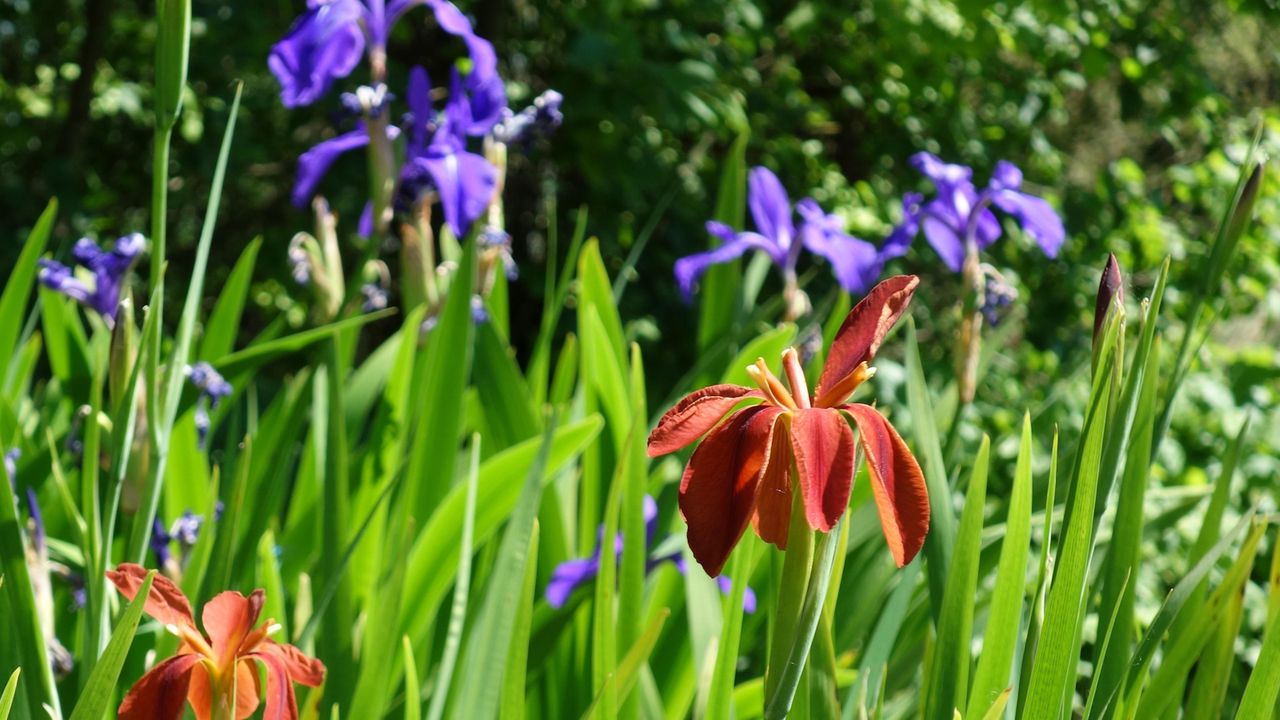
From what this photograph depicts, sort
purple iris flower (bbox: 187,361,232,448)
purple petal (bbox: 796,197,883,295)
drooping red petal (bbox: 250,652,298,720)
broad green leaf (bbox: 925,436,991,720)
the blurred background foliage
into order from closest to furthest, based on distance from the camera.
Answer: drooping red petal (bbox: 250,652,298,720) → broad green leaf (bbox: 925,436,991,720) → purple iris flower (bbox: 187,361,232,448) → purple petal (bbox: 796,197,883,295) → the blurred background foliage

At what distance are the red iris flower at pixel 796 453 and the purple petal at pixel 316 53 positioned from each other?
2.77 feet

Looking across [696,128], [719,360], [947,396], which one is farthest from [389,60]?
[947,396]

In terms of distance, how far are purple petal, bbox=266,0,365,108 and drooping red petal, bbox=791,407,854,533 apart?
0.88 meters

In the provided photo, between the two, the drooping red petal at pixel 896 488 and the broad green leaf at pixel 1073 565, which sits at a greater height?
the drooping red petal at pixel 896 488

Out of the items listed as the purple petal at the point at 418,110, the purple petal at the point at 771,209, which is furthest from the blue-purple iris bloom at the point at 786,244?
the purple petal at the point at 418,110

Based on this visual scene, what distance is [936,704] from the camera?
764 mm

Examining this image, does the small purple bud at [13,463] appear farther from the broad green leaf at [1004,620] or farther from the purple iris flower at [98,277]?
the broad green leaf at [1004,620]

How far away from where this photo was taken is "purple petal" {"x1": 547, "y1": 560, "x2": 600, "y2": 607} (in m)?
1.07

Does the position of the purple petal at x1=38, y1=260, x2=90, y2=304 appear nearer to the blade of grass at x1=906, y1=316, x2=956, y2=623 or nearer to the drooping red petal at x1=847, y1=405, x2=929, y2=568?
the blade of grass at x1=906, y1=316, x2=956, y2=623

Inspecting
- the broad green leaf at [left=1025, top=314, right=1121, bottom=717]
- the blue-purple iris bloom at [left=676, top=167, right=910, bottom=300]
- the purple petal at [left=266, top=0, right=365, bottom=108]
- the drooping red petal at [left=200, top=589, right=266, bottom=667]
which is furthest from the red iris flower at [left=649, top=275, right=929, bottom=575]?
the blue-purple iris bloom at [left=676, top=167, right=910, bottom=300]

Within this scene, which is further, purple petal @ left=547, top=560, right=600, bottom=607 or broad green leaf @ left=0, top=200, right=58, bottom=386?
broad green leaf @ left=0, top=200, right=58, bottom=386

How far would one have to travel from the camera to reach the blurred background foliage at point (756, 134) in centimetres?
278

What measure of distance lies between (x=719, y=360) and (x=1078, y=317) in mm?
2003

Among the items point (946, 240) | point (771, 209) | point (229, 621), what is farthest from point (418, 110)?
point (229, 621)
